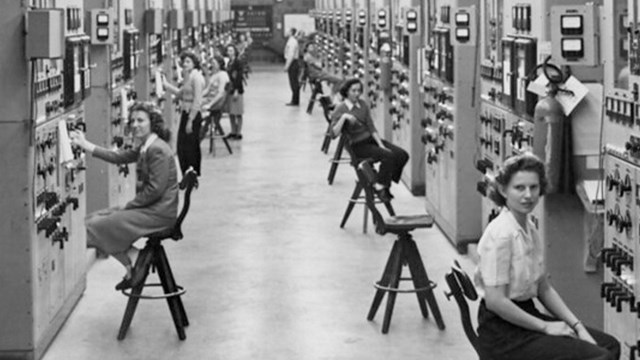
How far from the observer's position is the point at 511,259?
6164mm

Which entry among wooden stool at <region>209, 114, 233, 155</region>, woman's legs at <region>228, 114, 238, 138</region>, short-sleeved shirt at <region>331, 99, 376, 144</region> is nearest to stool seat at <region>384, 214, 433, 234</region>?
short-sleeved shirt at <region>331, 99, 376, 144</region>

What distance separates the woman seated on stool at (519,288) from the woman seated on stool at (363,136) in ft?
24.6

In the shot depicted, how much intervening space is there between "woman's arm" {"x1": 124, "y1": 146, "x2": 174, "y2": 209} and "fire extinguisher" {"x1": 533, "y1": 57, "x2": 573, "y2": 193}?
294 centimetres

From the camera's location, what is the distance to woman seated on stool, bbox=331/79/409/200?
1401 cm

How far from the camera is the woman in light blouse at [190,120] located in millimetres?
16578

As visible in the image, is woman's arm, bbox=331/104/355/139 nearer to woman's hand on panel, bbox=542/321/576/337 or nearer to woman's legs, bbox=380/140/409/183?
woman's legs, bbox=380/140/409/183

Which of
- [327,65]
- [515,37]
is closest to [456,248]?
[515,37]

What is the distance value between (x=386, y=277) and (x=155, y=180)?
1.96 meters

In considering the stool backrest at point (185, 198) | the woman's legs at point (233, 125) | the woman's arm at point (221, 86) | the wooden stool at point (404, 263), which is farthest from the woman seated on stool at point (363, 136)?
the woman's legs at point (233, 125)

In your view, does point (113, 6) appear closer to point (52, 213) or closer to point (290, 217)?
point (290, 217)

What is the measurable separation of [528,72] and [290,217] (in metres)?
6.16

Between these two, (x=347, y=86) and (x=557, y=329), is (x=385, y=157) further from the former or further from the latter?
(x=557, y=329)

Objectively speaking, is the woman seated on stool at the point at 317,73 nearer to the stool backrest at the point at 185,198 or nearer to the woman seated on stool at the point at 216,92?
the woman seated on stool at the point at 216,92

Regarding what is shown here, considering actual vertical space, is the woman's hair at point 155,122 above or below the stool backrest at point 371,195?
above
